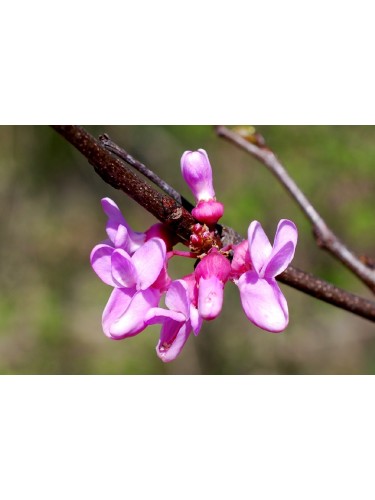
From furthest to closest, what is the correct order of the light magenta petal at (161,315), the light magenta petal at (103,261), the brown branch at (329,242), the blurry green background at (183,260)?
the blurry green background at (183,260) < the brown branch at (329,242) < the light magenta petal at (103,261) < the light magenta petal at (161,315)

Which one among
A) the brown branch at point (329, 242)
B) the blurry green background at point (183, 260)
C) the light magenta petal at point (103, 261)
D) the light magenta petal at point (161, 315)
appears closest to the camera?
the light magenta petal at point (161, 315)

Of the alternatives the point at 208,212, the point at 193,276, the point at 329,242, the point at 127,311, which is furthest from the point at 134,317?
the point at 329,242

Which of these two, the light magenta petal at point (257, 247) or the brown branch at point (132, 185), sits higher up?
the brown branch at point (132, 185)

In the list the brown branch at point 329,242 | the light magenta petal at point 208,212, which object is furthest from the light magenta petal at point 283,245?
the brown branch at point 329,242

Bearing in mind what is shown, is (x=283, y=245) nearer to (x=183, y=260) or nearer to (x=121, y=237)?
(x=121, y=237)

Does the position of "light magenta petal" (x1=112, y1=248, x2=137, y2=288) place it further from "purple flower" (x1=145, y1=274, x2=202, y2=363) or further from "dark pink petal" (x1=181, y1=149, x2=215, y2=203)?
"dark pink petal" (x1=181, y1=149, x2=215, y2=203)

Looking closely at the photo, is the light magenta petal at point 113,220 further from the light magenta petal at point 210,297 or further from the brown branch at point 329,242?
the brown branch at point 329,242

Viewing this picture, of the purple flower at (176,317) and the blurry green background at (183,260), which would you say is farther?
the blurry green background at (183,260)
